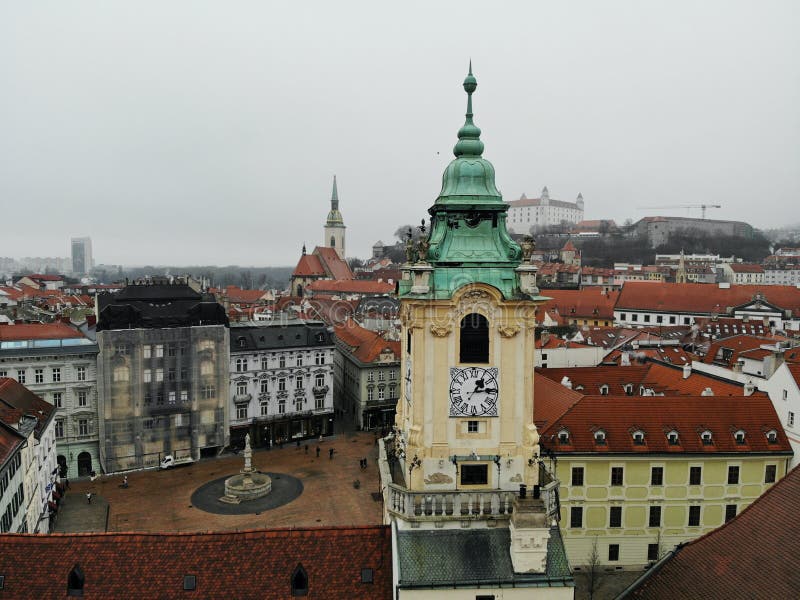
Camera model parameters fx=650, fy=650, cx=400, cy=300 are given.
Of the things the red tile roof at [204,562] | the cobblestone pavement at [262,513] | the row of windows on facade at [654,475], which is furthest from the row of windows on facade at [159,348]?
the red tile roof at [204,562]

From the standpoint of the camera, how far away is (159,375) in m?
54.4

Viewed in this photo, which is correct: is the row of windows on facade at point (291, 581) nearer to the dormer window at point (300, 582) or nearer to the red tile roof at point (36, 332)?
the dormer window at point (300, 582)

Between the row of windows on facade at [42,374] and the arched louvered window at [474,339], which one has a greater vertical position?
the arched louvered window at [474,339]

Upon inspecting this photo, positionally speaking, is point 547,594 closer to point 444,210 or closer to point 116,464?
point 444,210

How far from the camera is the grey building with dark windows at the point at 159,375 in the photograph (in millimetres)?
52719

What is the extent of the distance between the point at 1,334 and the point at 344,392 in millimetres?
34915

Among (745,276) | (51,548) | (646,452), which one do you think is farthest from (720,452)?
(745,276)

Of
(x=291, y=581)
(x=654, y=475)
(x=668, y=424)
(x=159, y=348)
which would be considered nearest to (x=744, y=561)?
(x=291, y=581)

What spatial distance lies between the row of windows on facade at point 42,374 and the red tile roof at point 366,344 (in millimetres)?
26988

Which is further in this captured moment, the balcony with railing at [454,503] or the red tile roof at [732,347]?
the red tile roof at [732,347]

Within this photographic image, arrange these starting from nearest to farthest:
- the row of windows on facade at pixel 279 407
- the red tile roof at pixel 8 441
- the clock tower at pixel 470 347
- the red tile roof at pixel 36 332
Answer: the clock tower at pixel 470 347
the red tile roof at pixel 8 441
the red tile roof at pixel 36 332
the row of windows on facade at pixel 279 407

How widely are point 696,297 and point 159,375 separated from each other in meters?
90.9

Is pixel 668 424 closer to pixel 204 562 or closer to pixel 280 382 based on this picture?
pixel 204 562

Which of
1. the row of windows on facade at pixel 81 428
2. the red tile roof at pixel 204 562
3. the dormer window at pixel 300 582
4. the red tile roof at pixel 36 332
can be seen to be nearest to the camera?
the red tile roof at pixel 204 562
